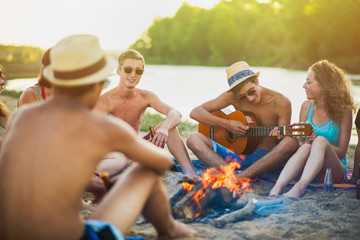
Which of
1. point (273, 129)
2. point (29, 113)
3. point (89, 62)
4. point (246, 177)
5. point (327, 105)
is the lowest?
point (246, 177)

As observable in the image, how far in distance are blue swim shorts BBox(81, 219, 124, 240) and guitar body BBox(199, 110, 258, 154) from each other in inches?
130

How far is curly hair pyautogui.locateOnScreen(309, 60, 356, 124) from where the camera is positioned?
5.01 meters

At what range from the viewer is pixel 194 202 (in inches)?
155

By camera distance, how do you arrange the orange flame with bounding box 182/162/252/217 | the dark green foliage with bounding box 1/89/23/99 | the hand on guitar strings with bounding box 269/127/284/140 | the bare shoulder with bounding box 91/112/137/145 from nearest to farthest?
the bare shoulder with bounding box 91/112/137/145, the orange flame with bounding box 182/162/252/217, the hand on guitar strings with bounding box 269/127/284/140, the dark green foliage with bounding box 1/89/23/99

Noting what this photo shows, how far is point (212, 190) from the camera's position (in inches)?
160

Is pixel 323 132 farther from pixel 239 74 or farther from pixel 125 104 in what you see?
pixel 125 104

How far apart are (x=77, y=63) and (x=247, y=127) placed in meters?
3.37

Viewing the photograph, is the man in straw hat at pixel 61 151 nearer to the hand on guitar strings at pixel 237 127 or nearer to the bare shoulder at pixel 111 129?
the bare shoulder at pixel 111 129

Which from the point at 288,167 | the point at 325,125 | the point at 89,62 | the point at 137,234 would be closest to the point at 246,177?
the point at 288,167

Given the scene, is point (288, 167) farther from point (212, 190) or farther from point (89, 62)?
point (89, 62)

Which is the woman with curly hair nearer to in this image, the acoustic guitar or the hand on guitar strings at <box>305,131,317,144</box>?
the hand on guitar strings at <box>305,131,317,144</box>

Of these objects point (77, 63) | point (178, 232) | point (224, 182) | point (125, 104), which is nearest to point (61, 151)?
point (77, 63)

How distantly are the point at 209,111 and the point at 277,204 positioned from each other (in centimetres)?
201

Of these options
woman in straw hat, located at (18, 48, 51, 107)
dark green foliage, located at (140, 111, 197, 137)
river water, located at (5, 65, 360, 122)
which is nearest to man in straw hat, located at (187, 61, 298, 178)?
river water, located at (5, 65, 360, 122)
